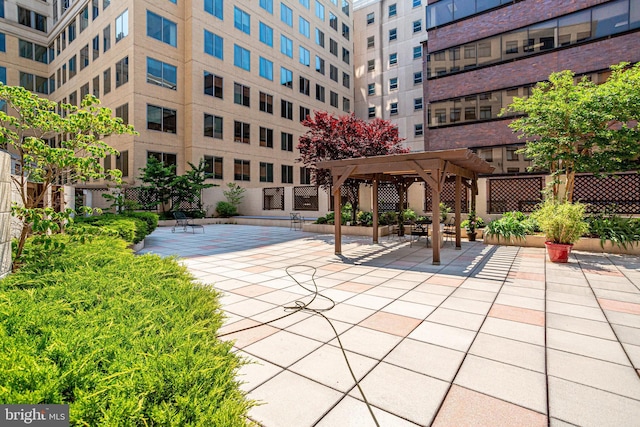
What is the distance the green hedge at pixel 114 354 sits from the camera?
56.4 inches

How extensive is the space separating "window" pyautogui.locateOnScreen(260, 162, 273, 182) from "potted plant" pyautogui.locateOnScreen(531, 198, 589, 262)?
20622 millimetres

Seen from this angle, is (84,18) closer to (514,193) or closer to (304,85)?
(304,85)

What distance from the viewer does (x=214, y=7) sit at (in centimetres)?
2184

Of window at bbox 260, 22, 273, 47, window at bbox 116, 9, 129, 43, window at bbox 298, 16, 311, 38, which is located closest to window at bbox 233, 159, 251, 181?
window at bbox 116, 9, 129, 43

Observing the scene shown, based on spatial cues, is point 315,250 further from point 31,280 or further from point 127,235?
point 31,280

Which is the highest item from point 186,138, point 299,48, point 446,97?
point 299,48

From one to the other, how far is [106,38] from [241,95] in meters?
9.13

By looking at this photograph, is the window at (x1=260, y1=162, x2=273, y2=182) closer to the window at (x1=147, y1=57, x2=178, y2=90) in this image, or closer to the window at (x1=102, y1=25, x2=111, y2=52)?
the window at (x1=147, y1=57, x2=178, y2=90)

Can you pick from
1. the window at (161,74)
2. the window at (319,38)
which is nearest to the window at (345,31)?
the window at (319,38)

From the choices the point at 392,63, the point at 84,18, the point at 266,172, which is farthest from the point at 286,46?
the point at 84,18

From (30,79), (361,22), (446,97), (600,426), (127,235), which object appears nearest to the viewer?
(600,426)

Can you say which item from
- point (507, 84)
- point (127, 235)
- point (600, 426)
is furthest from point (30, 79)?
point (600, 426)

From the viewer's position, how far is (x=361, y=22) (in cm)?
3362

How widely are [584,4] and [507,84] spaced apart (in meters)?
4.46
